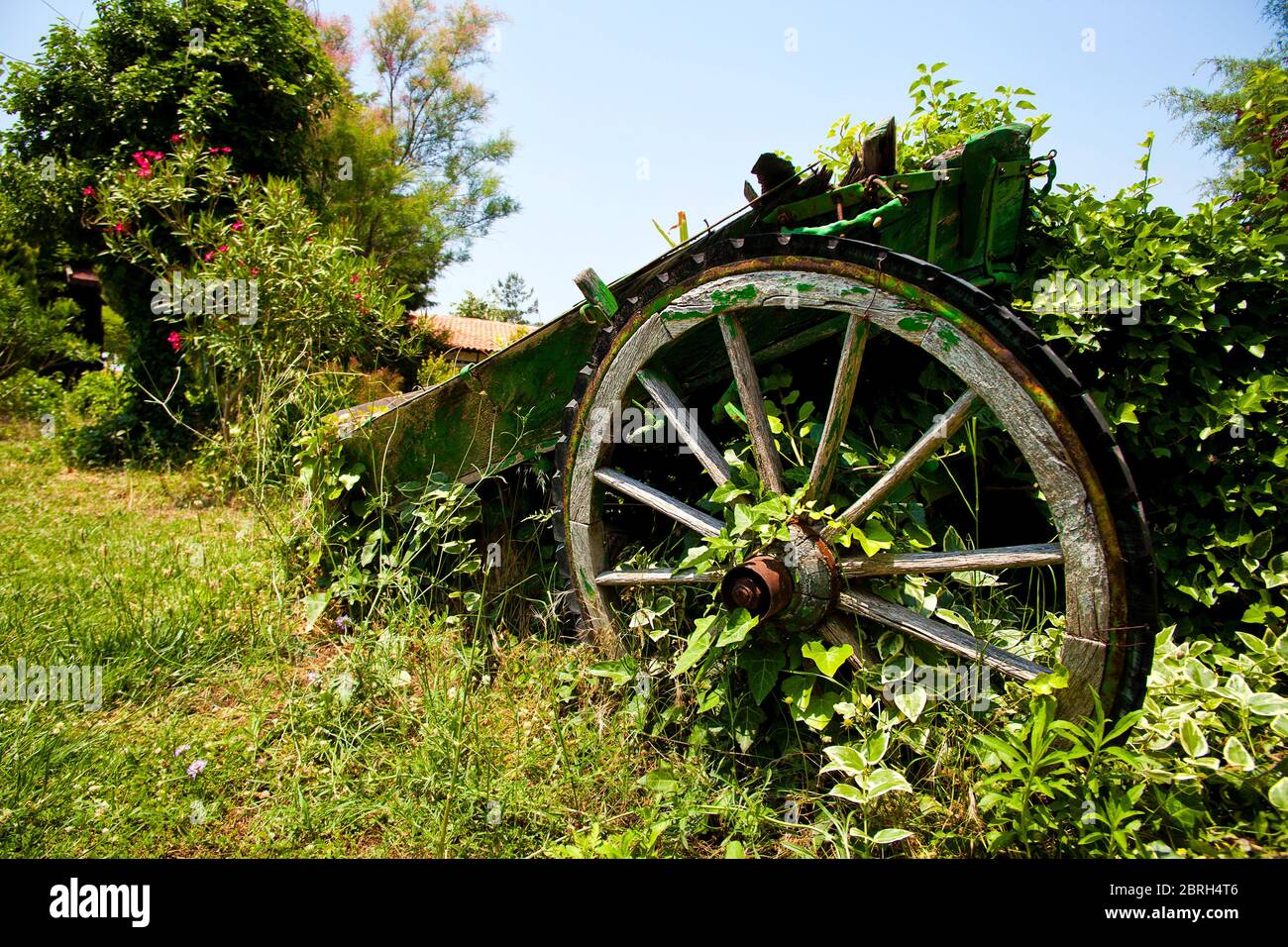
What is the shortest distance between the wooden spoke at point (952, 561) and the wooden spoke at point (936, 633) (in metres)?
0.08

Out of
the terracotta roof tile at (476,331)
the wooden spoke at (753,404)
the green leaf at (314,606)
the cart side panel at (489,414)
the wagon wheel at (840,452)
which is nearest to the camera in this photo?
the wagon wheel at (840,452)

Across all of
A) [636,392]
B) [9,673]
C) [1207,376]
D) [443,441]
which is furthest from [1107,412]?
[9,673]

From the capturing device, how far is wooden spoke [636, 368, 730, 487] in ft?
7.77

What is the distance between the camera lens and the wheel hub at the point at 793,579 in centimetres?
205

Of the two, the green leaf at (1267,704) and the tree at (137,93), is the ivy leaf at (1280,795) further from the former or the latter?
the tree at (137,93)

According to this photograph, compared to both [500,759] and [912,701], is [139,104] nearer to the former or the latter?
[500,759]

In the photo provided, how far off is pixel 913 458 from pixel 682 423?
0.74 metres

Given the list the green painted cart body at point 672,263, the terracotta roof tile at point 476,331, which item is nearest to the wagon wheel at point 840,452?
the green painted cart body at point 672,263

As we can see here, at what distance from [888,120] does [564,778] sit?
86.9 inches

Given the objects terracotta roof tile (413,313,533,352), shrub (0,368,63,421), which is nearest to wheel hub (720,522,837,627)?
shrub (0,368,63,421)

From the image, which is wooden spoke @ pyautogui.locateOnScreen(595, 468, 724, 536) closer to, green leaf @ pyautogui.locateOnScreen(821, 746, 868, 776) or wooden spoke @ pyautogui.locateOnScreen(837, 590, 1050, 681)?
wooden spoke @ pyautogui.locateOnScreen(837, 590, 1050, 681)

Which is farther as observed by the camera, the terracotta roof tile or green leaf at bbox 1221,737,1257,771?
the terracotta roof tile

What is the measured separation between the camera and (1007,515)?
2.67 m

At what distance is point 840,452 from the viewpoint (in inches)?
89.7
